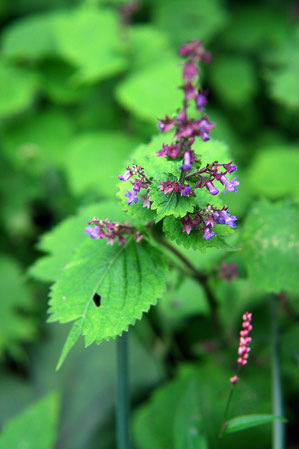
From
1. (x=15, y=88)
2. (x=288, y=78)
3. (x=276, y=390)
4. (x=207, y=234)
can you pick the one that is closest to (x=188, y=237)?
(x=207, y=234)

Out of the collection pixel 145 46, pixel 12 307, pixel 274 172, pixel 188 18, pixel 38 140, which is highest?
pixel 188 18

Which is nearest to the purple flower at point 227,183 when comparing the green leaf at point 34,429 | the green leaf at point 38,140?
the green leaf at point 34,429

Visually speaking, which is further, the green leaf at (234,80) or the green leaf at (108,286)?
the green leaf at (234,80)

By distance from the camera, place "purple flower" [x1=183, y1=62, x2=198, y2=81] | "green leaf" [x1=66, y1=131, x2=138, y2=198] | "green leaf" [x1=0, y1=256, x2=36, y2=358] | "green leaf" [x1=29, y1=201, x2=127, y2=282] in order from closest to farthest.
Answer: "purple flower" [x1=183, y1=62, x2=198, y2=81]
"green leaf" [x1=29, y1=201, x2=127, y2=282]
"green leaf" [x1=0, y1=256, x2=36, y2=358]
"green leaf" [x1=66, y1=131, x2=138, y2=198]

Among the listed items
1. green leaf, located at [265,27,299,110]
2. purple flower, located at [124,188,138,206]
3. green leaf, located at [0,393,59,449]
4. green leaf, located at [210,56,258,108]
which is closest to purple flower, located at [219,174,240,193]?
purple flower, located at [124,188,138,206]

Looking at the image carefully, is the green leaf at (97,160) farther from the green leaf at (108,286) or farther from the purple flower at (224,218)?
the purple flower at (224,218)

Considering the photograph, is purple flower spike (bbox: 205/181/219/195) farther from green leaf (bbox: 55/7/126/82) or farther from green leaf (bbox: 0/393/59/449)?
green leaf (bbox: 55/7/126/82)

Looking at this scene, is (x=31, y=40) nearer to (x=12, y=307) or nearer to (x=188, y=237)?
(x=12, y=307)
